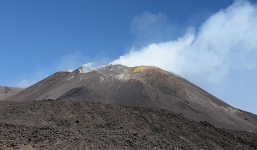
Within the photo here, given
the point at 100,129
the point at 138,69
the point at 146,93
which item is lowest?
the point at 100,129

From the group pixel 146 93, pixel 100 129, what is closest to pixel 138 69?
pixel 146 93

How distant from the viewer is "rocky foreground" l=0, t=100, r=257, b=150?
80.0 feet

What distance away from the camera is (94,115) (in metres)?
32.9

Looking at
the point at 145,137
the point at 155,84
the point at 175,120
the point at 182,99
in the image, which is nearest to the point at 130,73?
the point at 155,84

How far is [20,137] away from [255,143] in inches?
923

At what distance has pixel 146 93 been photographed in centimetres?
7850

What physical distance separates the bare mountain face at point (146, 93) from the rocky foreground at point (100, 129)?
31.5 m

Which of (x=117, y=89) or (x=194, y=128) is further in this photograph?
(x=117, y=89)

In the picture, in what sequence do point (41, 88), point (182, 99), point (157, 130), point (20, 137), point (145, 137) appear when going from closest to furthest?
point (20, 137), point (145, 137), point (157, 130), point (182, 99), point (41, 88)

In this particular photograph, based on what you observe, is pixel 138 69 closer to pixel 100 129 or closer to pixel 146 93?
pixel 146 93

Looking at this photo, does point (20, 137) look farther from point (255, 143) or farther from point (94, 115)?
point (255, 143)

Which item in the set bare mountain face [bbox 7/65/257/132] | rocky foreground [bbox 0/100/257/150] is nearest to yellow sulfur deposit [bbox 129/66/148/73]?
bare mountain face [bbox 7/65/257/132]

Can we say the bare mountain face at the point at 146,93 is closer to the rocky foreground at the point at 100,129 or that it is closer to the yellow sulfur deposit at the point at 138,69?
the yellow sulfur deposit at the point at 138,69

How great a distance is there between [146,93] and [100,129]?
50263mm
